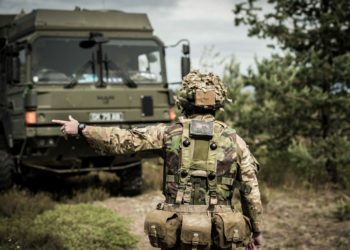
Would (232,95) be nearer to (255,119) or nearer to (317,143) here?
(255,119)

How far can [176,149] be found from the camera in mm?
3750

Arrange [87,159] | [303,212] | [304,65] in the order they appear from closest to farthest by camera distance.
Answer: [303,212] → [87,159] → [304,65]

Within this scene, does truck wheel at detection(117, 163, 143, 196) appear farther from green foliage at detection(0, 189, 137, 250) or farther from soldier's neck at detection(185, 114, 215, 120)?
soldier's neck at detection(185, 114, 215, 120)

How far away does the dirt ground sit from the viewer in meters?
7.38

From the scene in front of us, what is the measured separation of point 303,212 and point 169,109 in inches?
105

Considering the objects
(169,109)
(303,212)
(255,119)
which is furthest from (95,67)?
(303,212)

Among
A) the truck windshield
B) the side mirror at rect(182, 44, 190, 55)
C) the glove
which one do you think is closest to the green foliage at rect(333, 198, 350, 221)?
the side mirror at rect(182, 44, 190, 55)

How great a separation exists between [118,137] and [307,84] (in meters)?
7.60

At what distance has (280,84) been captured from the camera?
10.5 metres

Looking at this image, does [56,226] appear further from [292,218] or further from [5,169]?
[292,218]

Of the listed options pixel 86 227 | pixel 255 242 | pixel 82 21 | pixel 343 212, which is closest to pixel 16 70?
pixel 82 21

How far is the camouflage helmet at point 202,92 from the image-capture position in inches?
149

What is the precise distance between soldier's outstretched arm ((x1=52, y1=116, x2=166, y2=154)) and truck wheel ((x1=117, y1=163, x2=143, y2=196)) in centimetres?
672

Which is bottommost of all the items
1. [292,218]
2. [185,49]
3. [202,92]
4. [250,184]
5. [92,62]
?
[292,218]
